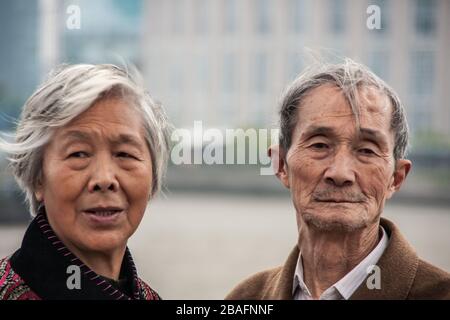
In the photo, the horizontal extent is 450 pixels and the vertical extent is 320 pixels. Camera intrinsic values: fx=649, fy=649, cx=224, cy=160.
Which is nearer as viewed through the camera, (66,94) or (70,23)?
(66,94)

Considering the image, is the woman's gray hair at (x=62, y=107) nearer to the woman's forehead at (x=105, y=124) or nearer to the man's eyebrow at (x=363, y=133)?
the woman's forehead at (x=105, y=124)

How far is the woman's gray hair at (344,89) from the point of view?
1.90 m

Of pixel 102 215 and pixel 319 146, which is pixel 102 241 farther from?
pixel 319 146

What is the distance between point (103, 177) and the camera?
5.84ft

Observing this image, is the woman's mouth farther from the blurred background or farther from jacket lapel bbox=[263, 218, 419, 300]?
the blurred background

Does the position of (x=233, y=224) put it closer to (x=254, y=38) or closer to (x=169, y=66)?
(x=254, y=38)

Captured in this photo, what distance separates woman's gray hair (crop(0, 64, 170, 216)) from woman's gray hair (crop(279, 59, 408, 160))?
407 millimetres

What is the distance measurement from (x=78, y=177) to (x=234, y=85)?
100ft

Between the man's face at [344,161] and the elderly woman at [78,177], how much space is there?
1.61ft

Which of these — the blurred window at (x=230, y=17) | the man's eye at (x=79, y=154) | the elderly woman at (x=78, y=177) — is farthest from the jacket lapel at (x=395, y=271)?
the blurred window at (x=230, y=17)

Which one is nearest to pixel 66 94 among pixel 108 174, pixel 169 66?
pixel 108 174

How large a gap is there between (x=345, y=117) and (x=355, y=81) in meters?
0.11

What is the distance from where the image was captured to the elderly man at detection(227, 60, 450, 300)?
6.20 ft

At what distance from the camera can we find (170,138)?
2031mm
